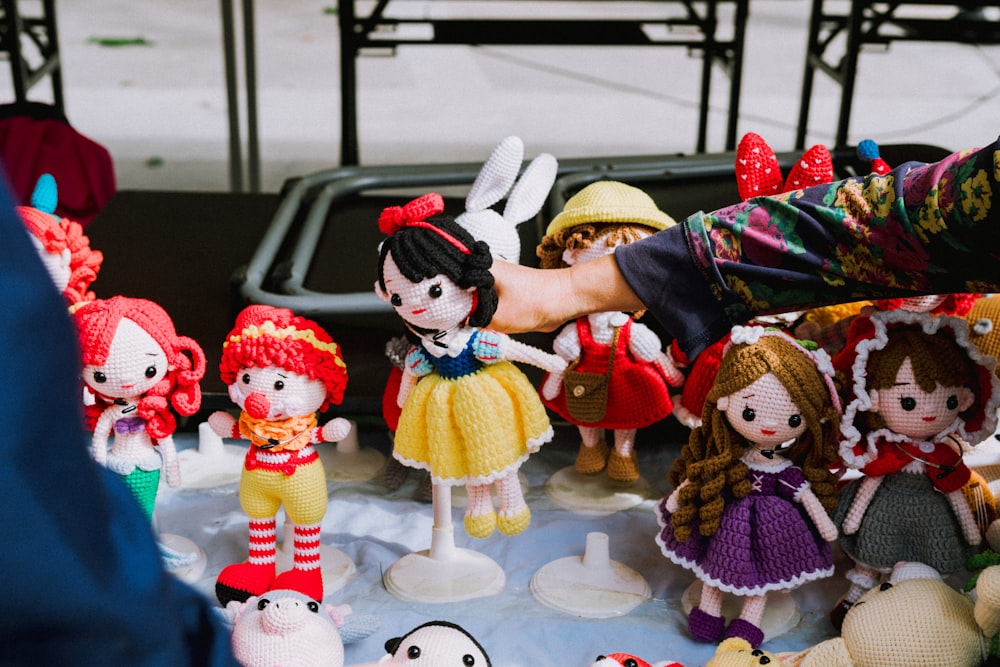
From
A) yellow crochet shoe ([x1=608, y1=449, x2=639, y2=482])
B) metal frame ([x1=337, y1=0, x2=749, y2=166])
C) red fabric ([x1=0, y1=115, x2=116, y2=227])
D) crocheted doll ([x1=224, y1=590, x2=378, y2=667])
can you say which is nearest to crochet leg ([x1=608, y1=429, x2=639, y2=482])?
yellow crochet shoe ([x1=608, y1=449, x2=639, y2=482])

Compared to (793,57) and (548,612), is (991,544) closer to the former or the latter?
(548,612)

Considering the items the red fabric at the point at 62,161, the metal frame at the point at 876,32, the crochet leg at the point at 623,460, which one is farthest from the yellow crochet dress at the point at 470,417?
the metal frame at the point at 876,32

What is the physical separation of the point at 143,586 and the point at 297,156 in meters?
3.27

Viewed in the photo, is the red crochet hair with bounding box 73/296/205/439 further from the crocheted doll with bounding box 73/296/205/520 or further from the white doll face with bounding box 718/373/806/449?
the white doll face with bounding box 718/373/806/449

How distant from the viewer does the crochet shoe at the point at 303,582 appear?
134 cm

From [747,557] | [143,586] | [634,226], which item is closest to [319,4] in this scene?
[634,226]

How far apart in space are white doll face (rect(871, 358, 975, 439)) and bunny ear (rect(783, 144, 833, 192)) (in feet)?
0.94

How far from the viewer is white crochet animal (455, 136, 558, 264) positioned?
146 cm

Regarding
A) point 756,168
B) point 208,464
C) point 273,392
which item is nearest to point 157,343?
point 273,392

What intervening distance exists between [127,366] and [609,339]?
0.63 m

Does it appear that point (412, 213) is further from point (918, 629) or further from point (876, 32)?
point (876, 32)

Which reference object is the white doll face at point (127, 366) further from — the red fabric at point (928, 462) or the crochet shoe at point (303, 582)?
the red fabric at point (928, 462)

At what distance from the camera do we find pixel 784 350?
4.31ft

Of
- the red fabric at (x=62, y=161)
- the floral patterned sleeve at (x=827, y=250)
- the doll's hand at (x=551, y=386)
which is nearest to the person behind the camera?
the floral patterned sleeve at (x=827, y=250)
